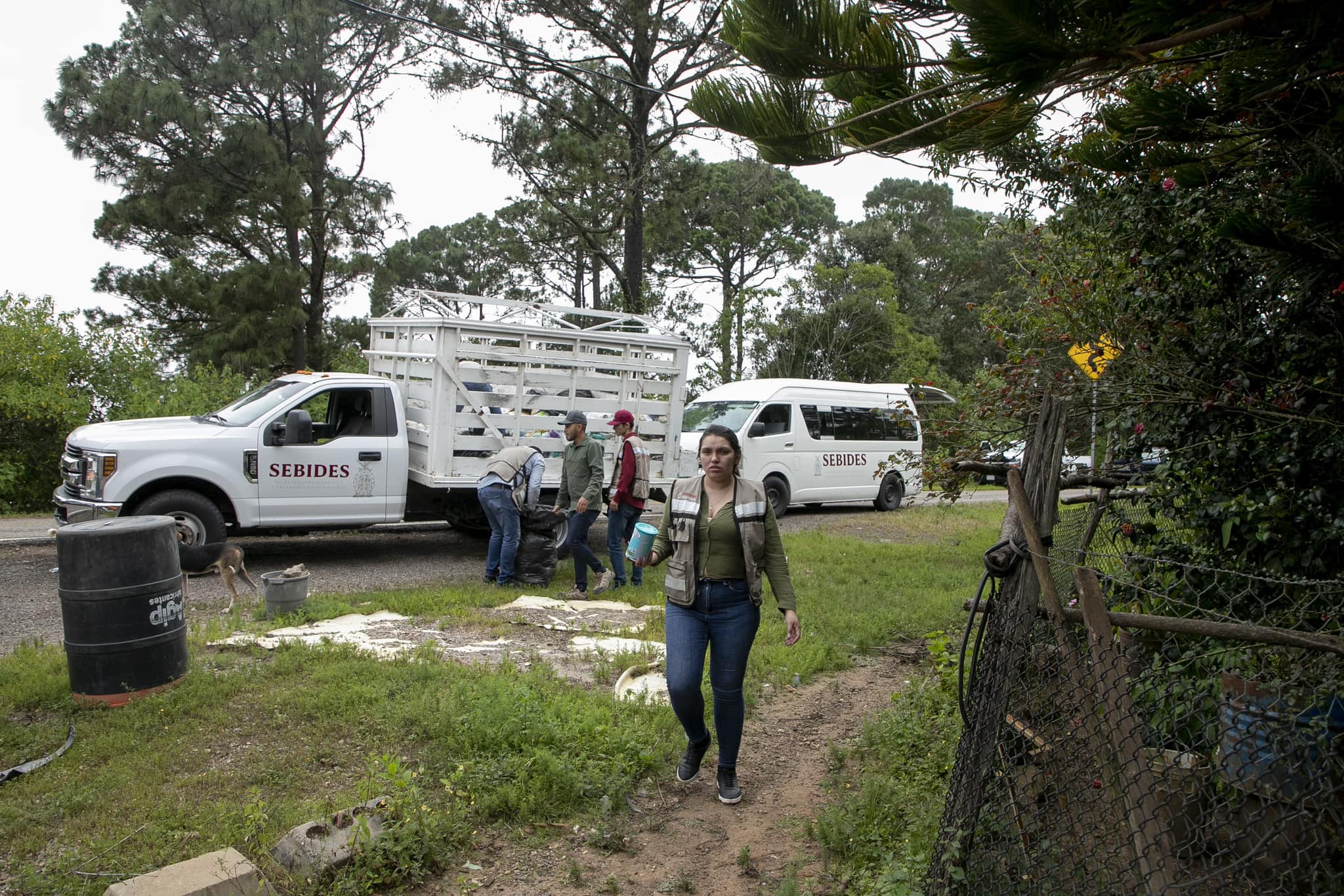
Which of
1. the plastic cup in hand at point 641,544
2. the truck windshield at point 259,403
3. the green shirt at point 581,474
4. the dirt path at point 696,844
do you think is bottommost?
the dirt path at point 696,844

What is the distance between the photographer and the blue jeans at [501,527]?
8781 mm

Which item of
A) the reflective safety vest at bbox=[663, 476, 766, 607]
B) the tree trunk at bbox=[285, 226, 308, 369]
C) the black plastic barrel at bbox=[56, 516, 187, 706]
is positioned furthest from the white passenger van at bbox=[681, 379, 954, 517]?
the tree trunk at bbox=[285, 226, 308, 369]

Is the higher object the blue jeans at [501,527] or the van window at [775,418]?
the van window at [775,418]

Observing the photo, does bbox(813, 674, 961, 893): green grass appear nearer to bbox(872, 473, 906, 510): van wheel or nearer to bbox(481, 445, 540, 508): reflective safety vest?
bbox(481, 445, 540, 508): reflective safety vest

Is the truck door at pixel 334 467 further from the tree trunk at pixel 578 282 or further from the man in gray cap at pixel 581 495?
the tree trunk at pixel 578 282

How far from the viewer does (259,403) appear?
964 centimetres

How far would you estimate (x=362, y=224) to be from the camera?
21.9 meters

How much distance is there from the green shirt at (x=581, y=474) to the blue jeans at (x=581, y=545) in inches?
4.4

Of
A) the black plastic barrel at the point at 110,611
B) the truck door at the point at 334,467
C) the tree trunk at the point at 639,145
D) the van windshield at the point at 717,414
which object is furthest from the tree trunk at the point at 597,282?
the black plastic barrel at the point at 110,611

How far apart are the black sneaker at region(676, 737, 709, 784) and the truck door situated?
6.14 m

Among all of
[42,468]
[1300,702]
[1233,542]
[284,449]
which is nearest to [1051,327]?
[1233,542]

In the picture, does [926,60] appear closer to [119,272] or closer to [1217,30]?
[1217,30]

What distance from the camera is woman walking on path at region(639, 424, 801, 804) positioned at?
4.35 m

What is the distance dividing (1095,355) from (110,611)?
549 cm
